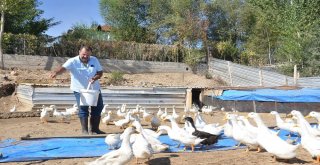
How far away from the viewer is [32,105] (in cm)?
1525

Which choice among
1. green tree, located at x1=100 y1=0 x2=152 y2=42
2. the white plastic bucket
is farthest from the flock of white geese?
green tree, located at x1=100 y1=0 x2=152 y2=42

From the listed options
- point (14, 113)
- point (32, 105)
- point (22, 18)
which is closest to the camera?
point (14, 113)

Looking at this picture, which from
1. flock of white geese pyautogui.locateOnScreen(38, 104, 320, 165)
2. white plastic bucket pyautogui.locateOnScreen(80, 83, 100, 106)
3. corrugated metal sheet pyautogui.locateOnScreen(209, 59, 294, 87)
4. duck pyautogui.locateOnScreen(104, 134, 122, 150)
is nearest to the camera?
flock of white geese pyautogui.locateOnScreen(38, 104, 320, 165)

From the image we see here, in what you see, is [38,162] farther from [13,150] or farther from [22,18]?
[22,18]

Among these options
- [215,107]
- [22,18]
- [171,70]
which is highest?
[22,18]

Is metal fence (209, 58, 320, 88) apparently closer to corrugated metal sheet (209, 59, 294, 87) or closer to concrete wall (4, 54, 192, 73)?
corrugated metal sheet (209, 59, 294, 87)

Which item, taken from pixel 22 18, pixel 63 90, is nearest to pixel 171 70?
pixel 22 18

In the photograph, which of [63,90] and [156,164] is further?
[63,90]

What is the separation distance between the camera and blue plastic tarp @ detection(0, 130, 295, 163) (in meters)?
6.34

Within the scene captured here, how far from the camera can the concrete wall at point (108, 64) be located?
69.5ft

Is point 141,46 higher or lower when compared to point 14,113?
higher

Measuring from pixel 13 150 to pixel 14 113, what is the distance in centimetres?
783

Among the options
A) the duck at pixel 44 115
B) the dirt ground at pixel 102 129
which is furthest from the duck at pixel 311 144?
the duck at pixel 44 115

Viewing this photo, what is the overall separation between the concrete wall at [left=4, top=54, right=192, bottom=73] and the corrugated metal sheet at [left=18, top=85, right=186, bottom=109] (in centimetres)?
482
